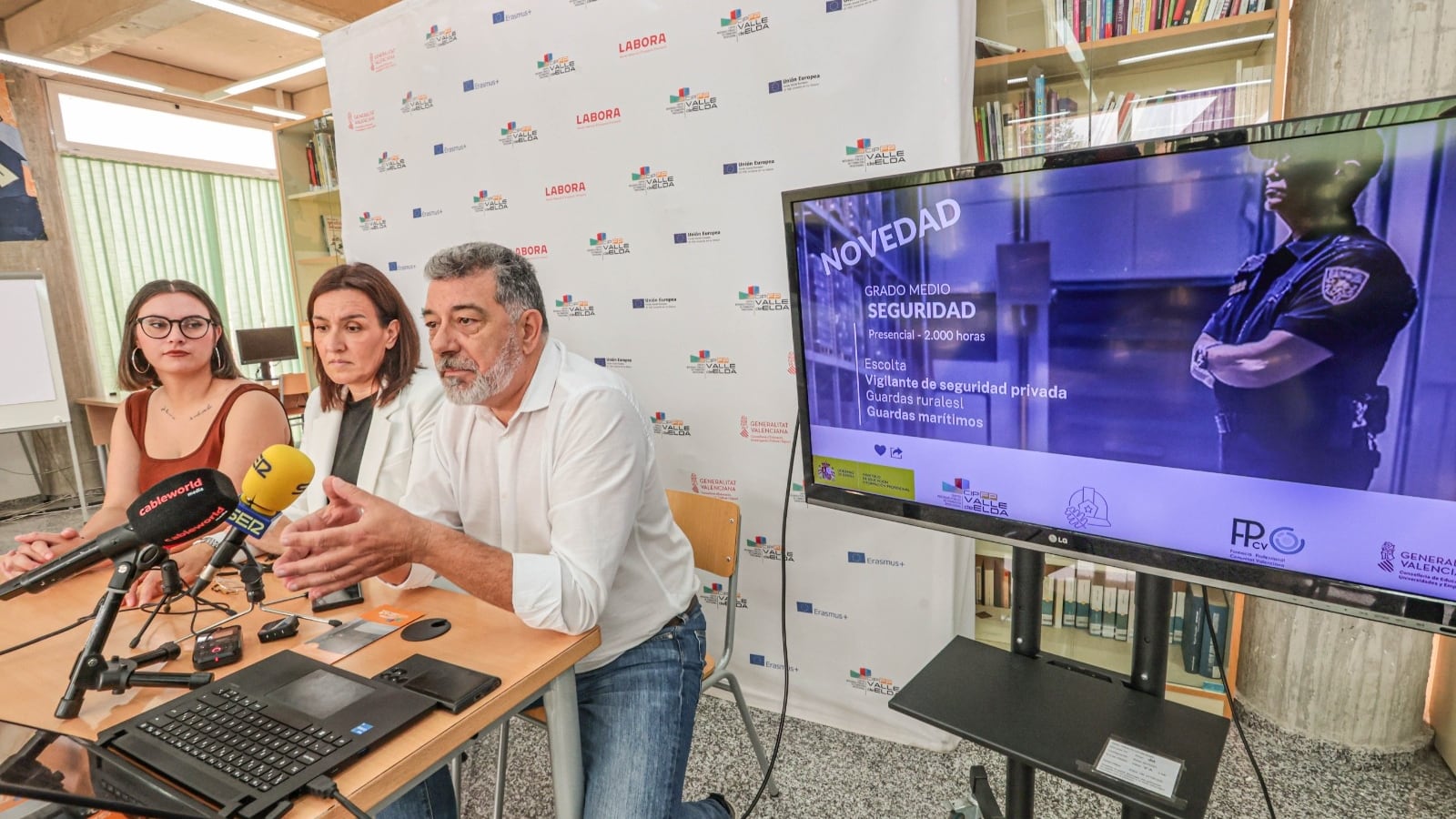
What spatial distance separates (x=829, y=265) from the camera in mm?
1187

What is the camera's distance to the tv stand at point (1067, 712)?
0.86 metres

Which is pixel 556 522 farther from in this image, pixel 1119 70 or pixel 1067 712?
pixel 1119 70

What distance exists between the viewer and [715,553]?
1.91 meters

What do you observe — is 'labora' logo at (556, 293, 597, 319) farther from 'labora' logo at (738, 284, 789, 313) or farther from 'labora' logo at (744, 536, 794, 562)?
'labora' logo at (744, 536, 794, 562)

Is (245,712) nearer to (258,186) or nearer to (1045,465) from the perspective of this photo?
(1045,465)

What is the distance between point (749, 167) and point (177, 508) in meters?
1.70

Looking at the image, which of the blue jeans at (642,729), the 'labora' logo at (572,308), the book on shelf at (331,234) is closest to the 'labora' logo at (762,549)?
the blue jeans at (642,729)

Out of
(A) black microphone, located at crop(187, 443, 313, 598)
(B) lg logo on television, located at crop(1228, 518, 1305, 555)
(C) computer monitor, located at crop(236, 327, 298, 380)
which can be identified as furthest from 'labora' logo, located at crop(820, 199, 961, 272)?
(C) computer monitor, located at crop(236, 327, 298, 380)

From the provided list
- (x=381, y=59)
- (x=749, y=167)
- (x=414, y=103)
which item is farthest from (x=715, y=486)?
(x=381, y=59)

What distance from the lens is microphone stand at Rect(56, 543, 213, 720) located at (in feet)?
3.64

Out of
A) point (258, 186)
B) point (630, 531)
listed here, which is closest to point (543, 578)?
point (630, 531)

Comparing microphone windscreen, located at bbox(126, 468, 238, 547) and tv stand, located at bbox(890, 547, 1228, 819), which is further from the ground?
microphone windscreen, located at bbox(126, 468, 238, 547)

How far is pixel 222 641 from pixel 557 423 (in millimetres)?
686

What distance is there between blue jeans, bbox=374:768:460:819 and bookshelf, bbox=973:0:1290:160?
85.7 inches
